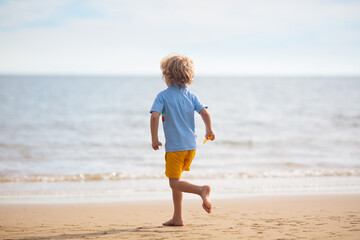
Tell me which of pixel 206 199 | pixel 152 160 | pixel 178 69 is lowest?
pixel 206 199

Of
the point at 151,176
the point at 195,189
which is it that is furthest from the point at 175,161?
the point at 151,176

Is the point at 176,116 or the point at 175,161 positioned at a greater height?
the point at 176,116

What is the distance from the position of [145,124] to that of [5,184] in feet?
37.2

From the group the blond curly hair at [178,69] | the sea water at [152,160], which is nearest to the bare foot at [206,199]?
the blond curly hair at [178,69]

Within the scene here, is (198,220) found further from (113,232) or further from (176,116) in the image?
(176,116)

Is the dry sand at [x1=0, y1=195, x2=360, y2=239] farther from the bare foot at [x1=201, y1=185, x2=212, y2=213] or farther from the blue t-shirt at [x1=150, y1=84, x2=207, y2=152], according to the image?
the blue t-shirt at [x1=150, y1=84, x2=207, y2=152]

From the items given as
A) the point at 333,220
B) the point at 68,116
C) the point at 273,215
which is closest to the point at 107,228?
the point at 273,215

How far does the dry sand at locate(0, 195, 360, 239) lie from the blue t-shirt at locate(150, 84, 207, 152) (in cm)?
78

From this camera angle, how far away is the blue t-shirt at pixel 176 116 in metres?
3.91

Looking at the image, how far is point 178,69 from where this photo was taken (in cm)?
392

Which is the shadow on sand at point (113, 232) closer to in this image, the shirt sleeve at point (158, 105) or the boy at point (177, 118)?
the boy at point (177, 118)

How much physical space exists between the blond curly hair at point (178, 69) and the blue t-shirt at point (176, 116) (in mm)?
70

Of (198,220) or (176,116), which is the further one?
(198,220)

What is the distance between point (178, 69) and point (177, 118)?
17.3 inches
